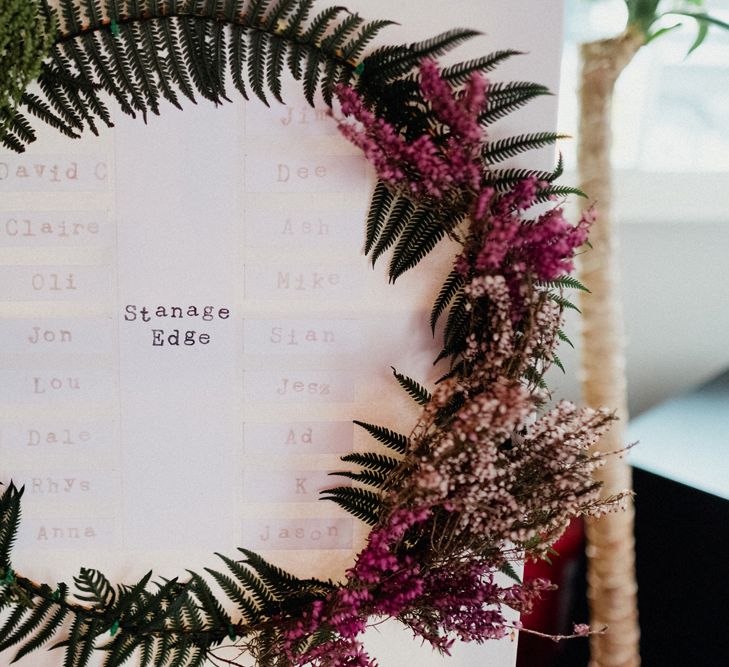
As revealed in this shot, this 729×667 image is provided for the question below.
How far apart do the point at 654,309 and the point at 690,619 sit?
0.64 meters

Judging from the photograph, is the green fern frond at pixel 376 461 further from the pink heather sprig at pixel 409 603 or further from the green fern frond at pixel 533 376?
the green fern frond at pixel 533 376

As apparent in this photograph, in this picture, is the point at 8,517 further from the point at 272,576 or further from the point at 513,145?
the point at 513,145

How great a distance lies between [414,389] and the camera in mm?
847

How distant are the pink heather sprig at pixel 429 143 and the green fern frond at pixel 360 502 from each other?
41cm

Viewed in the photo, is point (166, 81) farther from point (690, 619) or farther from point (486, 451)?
point (690, 619)

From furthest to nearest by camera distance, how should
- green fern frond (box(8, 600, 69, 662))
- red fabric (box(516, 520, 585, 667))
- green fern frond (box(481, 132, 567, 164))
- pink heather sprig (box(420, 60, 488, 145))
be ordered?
red fabric (box(516, 520, 585, 667))
green fern frond (box(8, 600, 69, 662))
green fern frond (box(481, 132, 567, 164))
pink heather sprig (box(420, 60, 488, 145))

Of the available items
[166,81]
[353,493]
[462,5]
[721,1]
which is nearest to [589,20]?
[721,1]

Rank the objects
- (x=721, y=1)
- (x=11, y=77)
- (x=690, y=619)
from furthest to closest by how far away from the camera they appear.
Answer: (x=721, y=1) < (x=690, y=619) < (x=11, y=77)

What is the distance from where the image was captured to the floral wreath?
2.35 feet

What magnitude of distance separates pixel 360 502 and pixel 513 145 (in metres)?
0.51

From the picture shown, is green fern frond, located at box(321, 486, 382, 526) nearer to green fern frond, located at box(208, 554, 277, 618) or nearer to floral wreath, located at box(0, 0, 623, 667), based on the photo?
floral wreath, located at box(0, 0, 623, 667)

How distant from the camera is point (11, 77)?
688 millimetres

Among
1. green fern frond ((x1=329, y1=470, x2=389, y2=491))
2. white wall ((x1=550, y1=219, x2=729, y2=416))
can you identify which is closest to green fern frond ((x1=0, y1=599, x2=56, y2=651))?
green fern frond ((x1=329, y1=470, x2=389, y2=491))

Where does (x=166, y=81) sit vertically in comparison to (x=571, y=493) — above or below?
above
